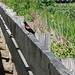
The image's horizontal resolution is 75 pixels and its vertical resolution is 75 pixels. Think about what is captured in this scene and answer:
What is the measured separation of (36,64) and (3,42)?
231 inches

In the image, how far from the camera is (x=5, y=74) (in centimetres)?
761

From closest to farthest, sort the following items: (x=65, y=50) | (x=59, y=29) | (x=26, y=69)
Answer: (x=26, y=69) → (x=65, y=50) → (x=59, y=29)

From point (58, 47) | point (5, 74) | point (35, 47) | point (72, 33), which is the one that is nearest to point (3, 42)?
point (5, 74)

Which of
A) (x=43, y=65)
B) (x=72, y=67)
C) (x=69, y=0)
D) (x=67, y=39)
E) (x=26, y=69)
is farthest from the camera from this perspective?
(x=69, y=0)

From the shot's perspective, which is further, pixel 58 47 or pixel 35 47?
pixel 58 47

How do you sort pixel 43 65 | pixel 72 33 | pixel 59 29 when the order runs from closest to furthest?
pixel 43 65, pixel 72 33, pixel 59 29

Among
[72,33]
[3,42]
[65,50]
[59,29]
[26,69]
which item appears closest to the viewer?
[26,69]

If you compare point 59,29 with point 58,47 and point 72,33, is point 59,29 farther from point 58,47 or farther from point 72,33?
point 58,47

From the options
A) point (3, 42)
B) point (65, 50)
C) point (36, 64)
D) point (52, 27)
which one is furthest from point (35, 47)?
point (3, 42)

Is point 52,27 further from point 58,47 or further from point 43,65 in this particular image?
point 43,65

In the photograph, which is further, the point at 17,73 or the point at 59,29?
the point at 59,29

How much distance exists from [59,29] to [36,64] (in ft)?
9.67

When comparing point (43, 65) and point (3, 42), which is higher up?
point (43, 65)

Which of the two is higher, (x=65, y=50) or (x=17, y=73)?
(x=65, y=50)
